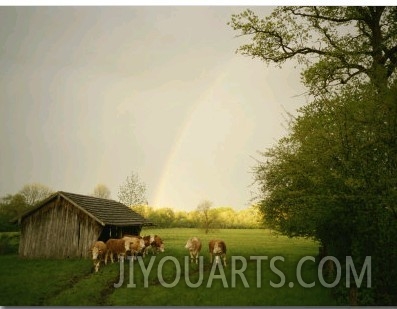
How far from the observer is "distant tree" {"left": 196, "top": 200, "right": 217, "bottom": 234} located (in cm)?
1923

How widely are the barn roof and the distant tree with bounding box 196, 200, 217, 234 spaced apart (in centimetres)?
302

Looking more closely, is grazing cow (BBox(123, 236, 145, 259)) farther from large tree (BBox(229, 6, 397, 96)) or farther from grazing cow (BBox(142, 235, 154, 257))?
large tree (BBox(229, 6, 397, 96))

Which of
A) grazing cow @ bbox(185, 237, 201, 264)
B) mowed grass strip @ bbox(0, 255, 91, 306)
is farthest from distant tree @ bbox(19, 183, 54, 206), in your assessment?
grazing cow @ bbox(185, 237, 201, 264)

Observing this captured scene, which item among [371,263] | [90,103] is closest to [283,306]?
[371,263]

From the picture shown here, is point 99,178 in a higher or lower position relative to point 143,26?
lower

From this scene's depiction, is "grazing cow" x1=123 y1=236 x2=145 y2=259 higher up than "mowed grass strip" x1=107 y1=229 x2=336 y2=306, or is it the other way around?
"grazing cow" x1=123 y1=236 x2=145 y2=259

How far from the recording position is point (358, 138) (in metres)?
9.56

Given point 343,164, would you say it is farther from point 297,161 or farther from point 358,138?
point 297,161

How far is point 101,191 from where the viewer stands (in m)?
19.4

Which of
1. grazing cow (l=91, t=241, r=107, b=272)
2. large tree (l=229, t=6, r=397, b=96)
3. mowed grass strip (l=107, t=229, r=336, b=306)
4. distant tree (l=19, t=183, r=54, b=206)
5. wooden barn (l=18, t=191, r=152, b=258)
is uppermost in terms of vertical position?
large tree (l=229, t=6, r=397, b=96)

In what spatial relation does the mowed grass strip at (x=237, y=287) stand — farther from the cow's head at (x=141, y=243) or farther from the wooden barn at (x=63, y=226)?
the wooden barn at (x=63, y=226)

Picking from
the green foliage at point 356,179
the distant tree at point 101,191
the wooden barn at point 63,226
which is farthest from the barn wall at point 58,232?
the green foliage at point 356,179

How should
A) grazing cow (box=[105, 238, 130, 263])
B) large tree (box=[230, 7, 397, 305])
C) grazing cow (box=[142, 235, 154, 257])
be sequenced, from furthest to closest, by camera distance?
grazing cow (box=[142, 235, 154, 257]), grazing cow (box=[105, 238, 130, 263]), large tree (box=[230, 7, 397, 305])

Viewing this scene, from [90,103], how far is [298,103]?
828cm
